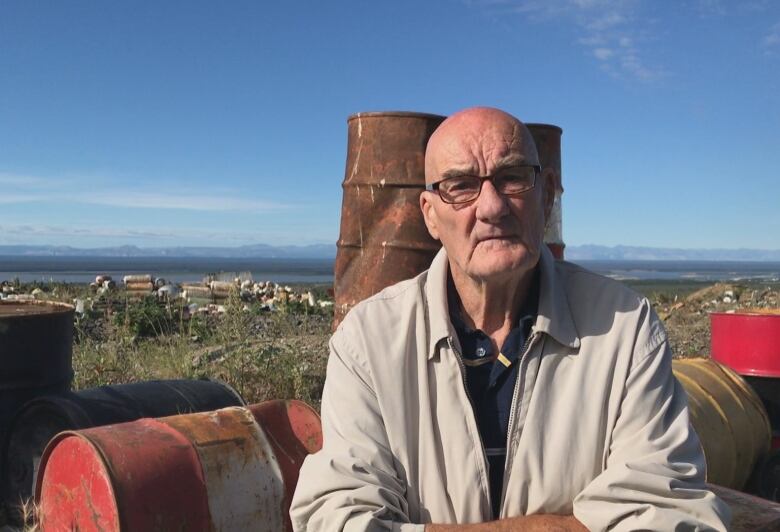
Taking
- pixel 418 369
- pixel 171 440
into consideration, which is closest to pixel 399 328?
pixel 418 369

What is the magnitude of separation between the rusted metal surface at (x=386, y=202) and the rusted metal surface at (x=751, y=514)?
241cm

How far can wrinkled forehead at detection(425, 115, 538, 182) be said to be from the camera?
221cm

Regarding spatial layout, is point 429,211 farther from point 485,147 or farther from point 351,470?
point 351,470

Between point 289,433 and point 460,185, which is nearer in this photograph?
point 460,185

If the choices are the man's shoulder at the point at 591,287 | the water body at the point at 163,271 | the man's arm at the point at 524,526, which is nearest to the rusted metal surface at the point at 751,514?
the man's arm at the point at 524,526

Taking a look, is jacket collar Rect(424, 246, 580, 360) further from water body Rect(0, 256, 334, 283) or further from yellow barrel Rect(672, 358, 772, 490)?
water body Rect(0, 256, 334, 283)

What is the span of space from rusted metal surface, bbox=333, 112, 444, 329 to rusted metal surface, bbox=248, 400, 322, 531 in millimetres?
1679

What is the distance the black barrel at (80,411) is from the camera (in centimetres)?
340

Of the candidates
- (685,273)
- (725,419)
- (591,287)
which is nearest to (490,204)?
(591,287)

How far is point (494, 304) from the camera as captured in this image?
91.9 inches

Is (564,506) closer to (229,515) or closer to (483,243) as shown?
(483,243)

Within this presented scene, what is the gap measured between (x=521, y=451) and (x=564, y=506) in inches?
8.1

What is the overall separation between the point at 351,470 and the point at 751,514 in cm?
141

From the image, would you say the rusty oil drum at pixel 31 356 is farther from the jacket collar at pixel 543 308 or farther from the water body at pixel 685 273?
the water body at pixel 685 273
